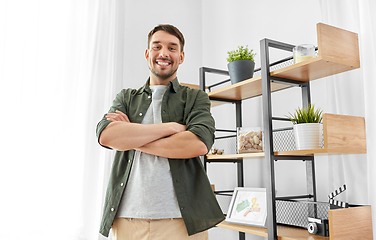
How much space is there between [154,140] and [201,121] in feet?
0.60

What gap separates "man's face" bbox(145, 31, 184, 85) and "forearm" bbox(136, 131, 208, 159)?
28 cm

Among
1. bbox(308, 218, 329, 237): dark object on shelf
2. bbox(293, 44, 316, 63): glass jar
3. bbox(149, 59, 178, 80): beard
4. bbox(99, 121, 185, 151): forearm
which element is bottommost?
bbox(308, 218, 329, 237): dark object on shelf

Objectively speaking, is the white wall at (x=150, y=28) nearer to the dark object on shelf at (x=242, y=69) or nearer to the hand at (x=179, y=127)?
the dark object on shelf at (x=242, y=69)

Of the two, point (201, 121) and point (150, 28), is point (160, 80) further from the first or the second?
point (150, 28)

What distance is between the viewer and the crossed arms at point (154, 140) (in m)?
1.09

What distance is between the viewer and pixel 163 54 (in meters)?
1.19

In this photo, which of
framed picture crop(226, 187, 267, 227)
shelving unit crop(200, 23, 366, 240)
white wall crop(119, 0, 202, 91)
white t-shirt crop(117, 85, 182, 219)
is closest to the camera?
white t-shirt crop(117, 85, 182, 219)

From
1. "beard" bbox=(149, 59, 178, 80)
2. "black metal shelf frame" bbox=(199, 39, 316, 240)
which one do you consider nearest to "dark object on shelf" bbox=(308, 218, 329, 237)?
"black metal shelf frame" bbox=(199, 39, 316, 240)

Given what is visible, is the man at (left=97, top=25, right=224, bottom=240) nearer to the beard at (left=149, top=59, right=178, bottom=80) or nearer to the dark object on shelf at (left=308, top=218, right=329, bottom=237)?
the beard at (left=149, top=59, right=178, bottom=80)

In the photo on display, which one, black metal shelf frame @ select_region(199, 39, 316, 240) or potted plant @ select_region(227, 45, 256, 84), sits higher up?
potted plant @ select_region(227, 45, 256, 84)

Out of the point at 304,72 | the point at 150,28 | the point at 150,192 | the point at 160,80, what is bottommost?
the point at 150,192

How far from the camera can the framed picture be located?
1.81 metres

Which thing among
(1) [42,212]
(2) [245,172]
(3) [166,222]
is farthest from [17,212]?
(2) [245,172]

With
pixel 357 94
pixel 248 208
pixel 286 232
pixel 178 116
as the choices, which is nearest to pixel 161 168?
pixel 178 116
